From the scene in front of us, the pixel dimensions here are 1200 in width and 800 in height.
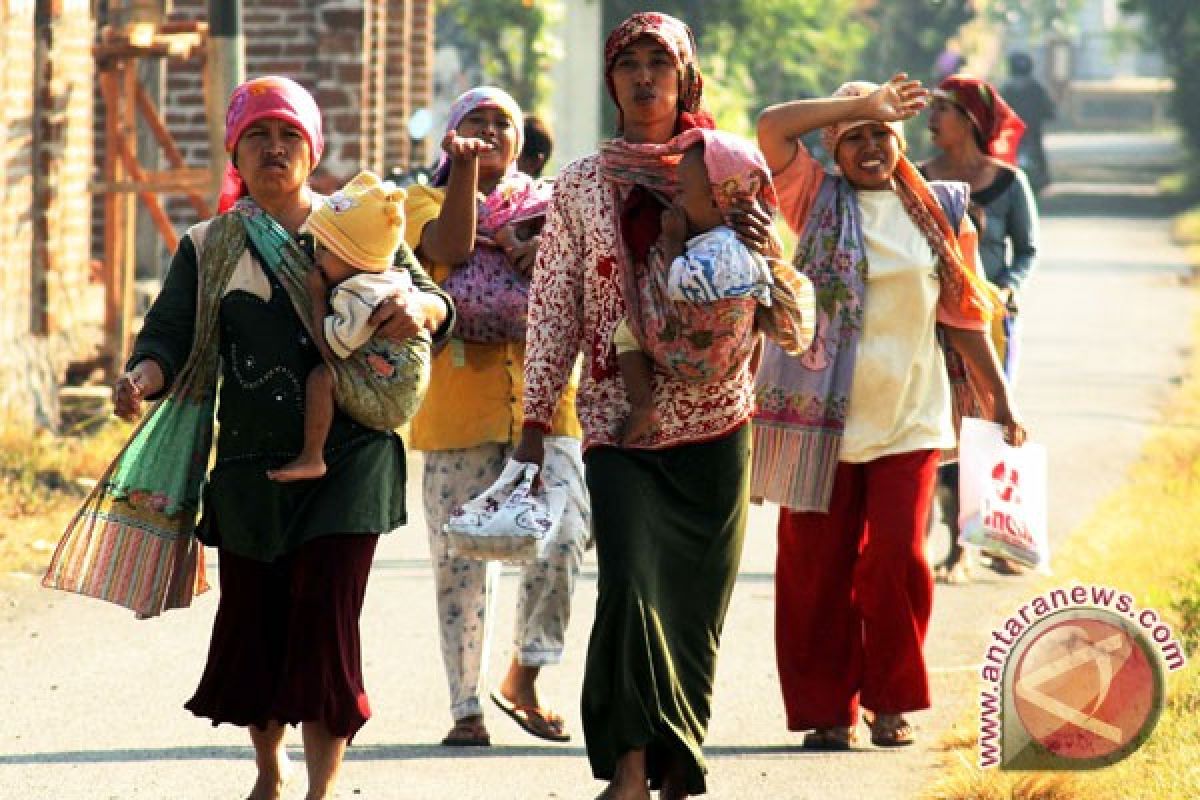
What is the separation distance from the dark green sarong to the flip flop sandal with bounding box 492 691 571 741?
4.00 feet

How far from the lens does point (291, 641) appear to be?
6.40 m

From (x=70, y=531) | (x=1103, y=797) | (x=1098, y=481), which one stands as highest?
(x=70, y=531)

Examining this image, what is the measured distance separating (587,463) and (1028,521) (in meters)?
1.81

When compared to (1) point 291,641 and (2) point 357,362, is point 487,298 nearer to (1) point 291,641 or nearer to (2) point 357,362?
(2) point 357,362

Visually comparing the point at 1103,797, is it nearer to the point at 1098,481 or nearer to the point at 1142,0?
the point at 1098,481

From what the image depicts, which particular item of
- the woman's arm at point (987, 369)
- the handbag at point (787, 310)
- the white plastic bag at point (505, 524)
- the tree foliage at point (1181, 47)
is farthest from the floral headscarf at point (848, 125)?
the tree foliage at point (1181, 47)

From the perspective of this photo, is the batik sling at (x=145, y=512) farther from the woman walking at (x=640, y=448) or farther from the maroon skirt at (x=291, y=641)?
the woman walking at (x=640, y=448)

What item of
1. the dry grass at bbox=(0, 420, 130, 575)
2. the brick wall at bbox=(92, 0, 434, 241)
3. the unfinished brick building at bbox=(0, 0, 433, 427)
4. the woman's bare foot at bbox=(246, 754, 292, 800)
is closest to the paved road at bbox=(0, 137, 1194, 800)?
the woman's bare foot at bbox=(246, 754, 292, 800)

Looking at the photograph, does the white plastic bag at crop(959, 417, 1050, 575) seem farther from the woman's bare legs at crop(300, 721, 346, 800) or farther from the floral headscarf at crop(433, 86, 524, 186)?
the woman's bare legs at crop(300, 721, 346, 800)

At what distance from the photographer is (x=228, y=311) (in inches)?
253

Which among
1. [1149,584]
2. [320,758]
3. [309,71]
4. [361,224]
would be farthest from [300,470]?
[309,71]

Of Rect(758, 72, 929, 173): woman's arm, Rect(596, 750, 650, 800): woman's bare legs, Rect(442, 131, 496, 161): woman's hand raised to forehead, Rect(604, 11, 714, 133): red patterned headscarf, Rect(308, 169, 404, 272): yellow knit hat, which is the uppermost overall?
Rect(604, 11, 714, 133): red patterned headscarf

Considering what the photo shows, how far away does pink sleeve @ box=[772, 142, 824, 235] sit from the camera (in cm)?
778

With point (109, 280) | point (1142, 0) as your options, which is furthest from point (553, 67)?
point (1142, 0)
